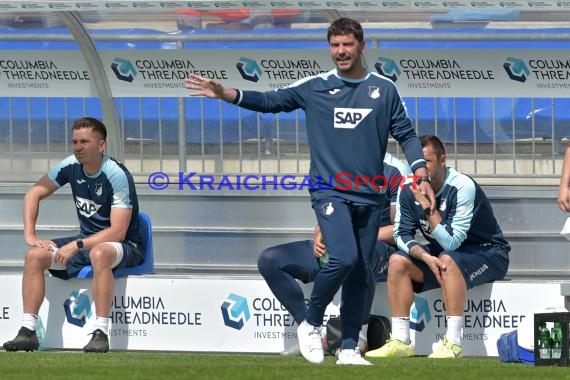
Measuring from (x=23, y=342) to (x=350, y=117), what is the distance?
283 centimetres

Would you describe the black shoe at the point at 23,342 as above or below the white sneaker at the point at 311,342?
below

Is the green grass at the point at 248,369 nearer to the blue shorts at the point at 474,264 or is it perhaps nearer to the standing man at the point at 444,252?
the standing man at the point at 444,252

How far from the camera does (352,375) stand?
24.6ft

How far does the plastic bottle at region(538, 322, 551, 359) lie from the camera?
862 centimetres

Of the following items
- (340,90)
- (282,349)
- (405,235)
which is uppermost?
(340,90)

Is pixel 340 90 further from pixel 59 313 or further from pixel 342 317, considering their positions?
pixel 59 313

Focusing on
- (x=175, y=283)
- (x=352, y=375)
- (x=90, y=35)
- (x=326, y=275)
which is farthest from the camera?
(x=90, y=35)

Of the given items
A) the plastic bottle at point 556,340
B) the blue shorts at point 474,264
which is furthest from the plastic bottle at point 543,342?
the blue shorts at point 474,264

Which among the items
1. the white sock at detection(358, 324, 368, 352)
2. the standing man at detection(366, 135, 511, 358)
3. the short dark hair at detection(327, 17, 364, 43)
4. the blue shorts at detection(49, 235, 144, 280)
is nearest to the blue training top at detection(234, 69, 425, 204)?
the short dark hair at detection(327, 17, 364, 43)

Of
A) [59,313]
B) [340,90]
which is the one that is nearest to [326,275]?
[340,90]

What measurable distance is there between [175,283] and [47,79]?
191cm

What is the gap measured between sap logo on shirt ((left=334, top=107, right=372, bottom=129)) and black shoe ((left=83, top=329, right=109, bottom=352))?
7.73ft

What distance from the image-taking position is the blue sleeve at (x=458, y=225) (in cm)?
936

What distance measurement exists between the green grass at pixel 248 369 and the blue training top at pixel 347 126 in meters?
0.96
